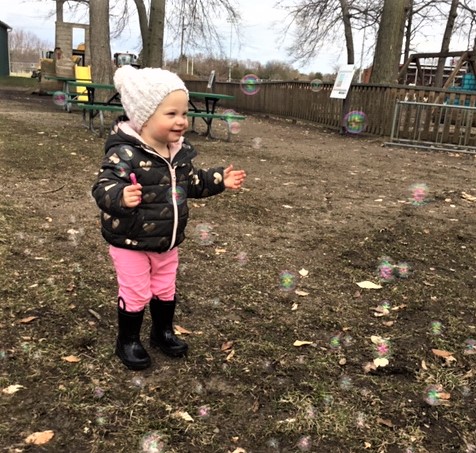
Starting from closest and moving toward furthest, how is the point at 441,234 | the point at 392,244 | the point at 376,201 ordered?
1. the point at 392,244
2. the point at 441,234
3. the point at 376,201

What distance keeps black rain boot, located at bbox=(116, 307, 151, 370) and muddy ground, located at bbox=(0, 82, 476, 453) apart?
57 millimetres

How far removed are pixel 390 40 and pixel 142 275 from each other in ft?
40.4

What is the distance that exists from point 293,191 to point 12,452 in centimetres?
487

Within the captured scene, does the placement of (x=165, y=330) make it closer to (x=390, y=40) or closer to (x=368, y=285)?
(x=368, y=285)

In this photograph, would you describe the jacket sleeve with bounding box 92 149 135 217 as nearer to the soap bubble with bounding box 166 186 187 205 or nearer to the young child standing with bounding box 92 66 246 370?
the young child standing with bounding box 92 66 246 370

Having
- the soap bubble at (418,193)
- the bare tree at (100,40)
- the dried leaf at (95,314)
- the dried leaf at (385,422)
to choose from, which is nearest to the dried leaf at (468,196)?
the soap bubble at (418,193)

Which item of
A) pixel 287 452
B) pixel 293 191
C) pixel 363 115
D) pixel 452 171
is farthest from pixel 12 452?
pixel 363 115

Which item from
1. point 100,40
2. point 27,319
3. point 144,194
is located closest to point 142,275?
point 144,194

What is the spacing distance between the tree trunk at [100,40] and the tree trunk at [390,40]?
670cm

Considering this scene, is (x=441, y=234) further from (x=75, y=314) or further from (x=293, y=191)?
(x=75, y=314)

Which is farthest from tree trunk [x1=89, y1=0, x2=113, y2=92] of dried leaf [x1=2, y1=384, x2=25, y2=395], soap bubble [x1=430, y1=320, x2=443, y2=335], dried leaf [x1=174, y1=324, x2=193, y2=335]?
dried leaf [x1=2, y1=384, x2=25, y2=395]

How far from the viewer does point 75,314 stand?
304cm

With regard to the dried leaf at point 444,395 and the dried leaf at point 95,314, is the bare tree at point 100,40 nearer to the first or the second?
the dried leaf at point 95,314

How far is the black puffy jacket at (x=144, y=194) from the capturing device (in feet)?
7.48
